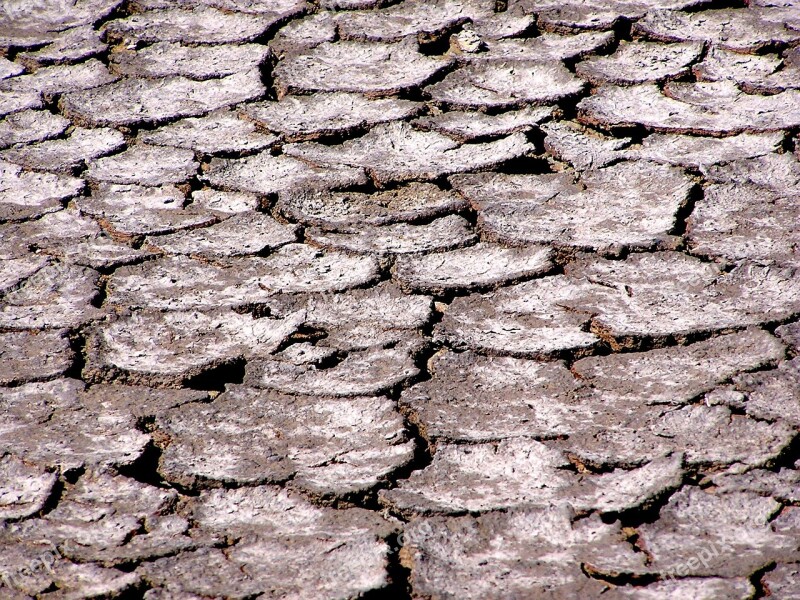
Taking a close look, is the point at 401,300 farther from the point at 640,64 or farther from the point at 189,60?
the point at 189,60

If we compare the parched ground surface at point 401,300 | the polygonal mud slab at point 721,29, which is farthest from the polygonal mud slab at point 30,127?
the polygonal mud slab at point 721,29

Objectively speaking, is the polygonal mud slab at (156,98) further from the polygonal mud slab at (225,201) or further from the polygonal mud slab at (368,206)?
the polygonal mud slab at (368,206)

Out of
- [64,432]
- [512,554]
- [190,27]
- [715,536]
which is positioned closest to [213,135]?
[190,27]

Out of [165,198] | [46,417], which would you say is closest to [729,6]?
[165,198]

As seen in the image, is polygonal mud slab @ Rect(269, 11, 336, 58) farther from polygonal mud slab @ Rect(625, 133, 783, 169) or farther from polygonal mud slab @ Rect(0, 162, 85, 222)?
polygonal mud slab @ Rect(625, 133, 783, 169)

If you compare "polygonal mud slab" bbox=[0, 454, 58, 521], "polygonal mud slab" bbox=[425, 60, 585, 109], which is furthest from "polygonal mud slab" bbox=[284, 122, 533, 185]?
"polygonal mud slab" bbox=[0, 454, 58, 521]

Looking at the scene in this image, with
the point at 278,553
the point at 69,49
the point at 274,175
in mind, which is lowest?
the point at 278,553
